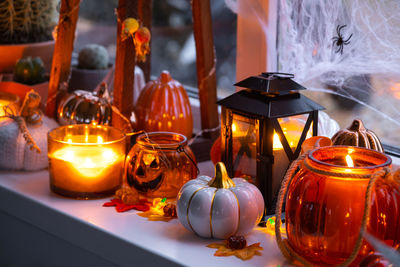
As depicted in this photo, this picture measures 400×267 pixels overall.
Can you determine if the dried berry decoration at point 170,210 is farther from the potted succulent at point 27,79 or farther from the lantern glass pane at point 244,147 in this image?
the potted succulent at point 27,79

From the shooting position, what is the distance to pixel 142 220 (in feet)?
2.88

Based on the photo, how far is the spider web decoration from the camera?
0.97 metres

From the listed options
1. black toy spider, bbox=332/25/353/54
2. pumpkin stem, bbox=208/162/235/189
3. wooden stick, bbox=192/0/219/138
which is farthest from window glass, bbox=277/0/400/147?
pumpkin stem, bbox=208/162/235/189

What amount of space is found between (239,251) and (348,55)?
45 centimetres

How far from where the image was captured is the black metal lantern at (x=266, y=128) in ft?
2.74

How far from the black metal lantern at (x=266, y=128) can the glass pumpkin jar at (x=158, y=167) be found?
0.28ft

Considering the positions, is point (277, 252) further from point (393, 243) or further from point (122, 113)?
point (122, 113)

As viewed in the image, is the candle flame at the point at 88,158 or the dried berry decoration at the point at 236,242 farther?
the candle flame at the point at 88,158

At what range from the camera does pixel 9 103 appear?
117 centimetres

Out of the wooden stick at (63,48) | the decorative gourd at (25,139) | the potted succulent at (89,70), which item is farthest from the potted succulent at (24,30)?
the decorative gourd at (25,139)

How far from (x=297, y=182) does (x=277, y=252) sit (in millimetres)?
118

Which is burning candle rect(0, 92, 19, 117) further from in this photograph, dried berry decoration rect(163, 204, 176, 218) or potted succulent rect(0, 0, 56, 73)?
dried berry decoration rect(163, 204, 176, 218)

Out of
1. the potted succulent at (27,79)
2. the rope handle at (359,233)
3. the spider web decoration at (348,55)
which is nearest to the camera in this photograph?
the rope handle at (359,233)

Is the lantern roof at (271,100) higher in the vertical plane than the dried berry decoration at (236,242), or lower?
higher
